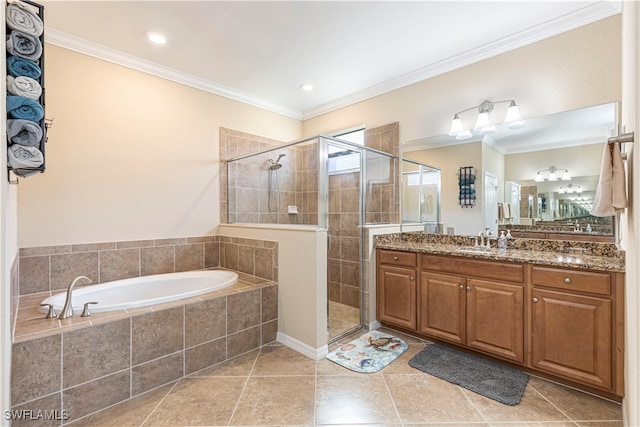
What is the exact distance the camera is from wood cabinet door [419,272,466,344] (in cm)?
230

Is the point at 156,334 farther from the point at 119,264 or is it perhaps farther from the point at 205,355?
the point at 119,264

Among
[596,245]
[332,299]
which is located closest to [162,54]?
[332,299]

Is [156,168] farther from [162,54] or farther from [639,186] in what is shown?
[639,186]

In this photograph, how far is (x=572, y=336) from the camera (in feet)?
5.95

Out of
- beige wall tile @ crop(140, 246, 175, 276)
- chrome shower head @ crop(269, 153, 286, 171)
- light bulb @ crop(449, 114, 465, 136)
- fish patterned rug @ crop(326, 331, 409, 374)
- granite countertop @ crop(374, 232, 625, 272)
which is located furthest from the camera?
chrome shower head @ crop(269, 153, 286, 171)

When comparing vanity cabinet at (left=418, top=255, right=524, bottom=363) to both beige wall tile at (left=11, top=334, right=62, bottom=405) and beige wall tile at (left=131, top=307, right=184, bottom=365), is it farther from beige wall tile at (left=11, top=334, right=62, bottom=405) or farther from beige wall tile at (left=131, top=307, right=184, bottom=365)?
beige wall tile at (left=11, top=334, right=62, bottom=405)

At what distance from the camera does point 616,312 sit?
1.67 m

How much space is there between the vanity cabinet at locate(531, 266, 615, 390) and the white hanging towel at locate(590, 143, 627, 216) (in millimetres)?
516

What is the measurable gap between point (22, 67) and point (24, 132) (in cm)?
29

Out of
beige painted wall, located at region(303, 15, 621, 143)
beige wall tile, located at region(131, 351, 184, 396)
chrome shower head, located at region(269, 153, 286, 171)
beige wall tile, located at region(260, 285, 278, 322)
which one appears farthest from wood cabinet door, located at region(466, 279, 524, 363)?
chrome shower head, located at region(269, 153, 286, 171)

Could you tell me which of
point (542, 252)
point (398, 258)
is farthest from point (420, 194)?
point (542, 252)

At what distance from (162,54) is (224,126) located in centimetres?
93

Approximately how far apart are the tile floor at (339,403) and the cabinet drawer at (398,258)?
878 millimetres

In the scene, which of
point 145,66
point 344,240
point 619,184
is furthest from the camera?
point 344,240
